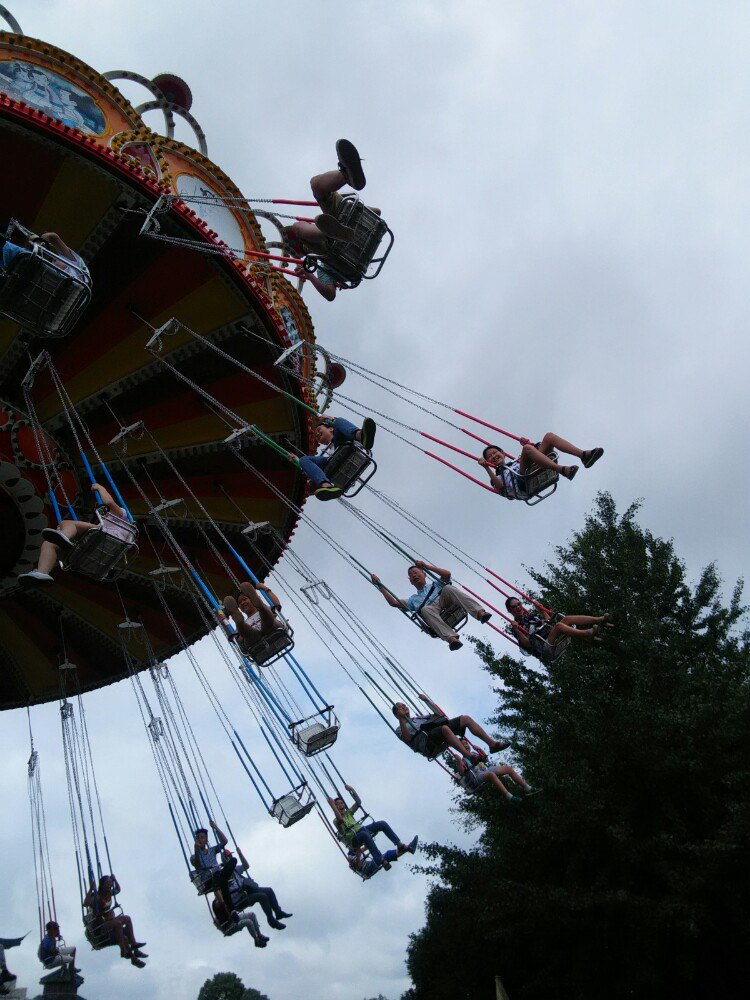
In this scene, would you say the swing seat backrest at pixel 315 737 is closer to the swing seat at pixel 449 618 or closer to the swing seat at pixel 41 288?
the swing seat at pixel 449 618

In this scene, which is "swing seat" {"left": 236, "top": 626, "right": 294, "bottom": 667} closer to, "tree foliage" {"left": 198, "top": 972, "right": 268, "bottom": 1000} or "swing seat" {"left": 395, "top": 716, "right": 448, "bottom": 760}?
"swing seat" {"left": 395, "top": 716, "right": 448, "bottom": 760}

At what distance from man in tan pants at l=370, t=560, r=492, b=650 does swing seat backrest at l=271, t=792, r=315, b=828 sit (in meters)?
2.50

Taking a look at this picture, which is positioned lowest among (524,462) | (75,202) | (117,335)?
(524,462)

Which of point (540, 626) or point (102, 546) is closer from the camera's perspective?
→ point (102, 546)

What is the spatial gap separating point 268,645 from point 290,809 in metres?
2.16

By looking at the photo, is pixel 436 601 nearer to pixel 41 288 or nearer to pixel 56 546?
pixel 56 546

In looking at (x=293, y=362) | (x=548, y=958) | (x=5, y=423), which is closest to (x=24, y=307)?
(x=5, y=423)

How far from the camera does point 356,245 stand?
22.4 feet

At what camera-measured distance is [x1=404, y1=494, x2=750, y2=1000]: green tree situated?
8.87 meters

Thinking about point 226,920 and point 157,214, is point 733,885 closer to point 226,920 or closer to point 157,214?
point 226,920

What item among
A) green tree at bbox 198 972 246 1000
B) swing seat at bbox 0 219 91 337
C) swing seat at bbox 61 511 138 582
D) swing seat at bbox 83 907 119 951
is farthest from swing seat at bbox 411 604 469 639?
green tree at bbox 198 972 246 1000

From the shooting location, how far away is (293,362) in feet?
27.4

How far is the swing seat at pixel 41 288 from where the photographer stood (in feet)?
18.8

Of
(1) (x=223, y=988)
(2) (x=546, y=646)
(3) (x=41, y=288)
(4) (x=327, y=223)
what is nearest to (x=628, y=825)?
(2) (x=546, y=646)
